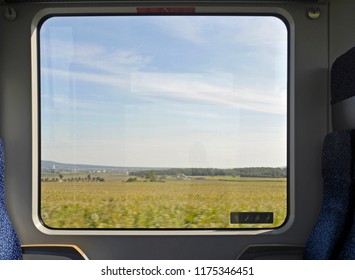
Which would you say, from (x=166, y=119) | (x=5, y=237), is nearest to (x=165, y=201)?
(x=166, y=119)

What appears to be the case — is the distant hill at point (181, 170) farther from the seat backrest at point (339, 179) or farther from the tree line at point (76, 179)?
the seat backrest at point (339, 179)

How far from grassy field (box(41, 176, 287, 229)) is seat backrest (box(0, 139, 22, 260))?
24cm

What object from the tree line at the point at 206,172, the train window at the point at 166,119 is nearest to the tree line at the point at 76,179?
the train window at the point at 166,119

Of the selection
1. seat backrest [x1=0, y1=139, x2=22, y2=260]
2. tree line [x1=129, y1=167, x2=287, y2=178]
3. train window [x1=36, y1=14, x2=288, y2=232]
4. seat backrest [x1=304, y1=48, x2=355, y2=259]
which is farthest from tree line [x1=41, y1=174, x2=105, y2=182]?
seat backrest [x1=304, y1=48, x2=355, y2=259]

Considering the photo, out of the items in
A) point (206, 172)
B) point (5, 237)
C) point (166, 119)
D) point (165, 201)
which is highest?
point (166, 119)

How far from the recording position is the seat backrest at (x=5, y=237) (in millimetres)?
1865

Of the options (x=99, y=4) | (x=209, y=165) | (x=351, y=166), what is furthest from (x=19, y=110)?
(x=351, y=166)

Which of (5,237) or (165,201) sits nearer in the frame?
(5,237)

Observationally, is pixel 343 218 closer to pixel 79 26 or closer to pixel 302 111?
pixel 302 111

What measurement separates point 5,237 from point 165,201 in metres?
0.72

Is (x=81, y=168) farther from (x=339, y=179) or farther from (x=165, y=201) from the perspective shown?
(x=339, y=179)

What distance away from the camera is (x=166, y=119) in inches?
83.0

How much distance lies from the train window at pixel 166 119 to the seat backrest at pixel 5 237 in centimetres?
27

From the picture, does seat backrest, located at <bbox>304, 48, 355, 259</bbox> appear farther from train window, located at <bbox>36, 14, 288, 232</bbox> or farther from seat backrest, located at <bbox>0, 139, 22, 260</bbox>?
seat backrest, located at <bbox>0, 139, 22, 260</bbox>
